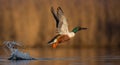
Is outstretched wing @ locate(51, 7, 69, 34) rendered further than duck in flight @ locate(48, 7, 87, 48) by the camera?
No

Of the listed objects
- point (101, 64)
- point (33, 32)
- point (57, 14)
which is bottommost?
point (101, 64)

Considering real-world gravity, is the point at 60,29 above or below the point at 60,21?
below

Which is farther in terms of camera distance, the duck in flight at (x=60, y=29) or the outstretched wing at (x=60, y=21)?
the duck in flight at (x=60, y=29)

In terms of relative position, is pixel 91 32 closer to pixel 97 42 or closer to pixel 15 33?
pixel 97 42

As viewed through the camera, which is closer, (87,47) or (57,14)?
(57,14)

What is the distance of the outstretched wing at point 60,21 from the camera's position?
38.6 meters

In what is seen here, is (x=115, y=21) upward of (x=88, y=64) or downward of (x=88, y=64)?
upward

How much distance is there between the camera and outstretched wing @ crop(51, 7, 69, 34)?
38.6m

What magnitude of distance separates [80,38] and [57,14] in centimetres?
3280

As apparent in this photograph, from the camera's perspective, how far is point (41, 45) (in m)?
70.8

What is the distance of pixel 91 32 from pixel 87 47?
2550 millimetres

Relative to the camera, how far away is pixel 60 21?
39156 millimetres

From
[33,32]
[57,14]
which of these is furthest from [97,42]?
[57,14]

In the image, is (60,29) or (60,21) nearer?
(60,21)
